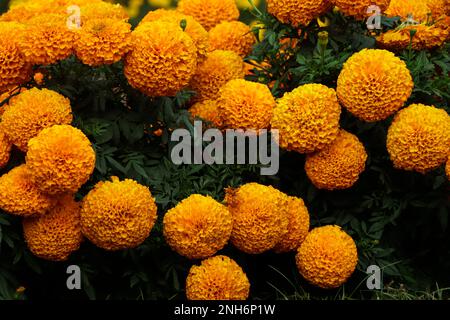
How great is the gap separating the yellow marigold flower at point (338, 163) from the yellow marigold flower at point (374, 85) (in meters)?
0.17

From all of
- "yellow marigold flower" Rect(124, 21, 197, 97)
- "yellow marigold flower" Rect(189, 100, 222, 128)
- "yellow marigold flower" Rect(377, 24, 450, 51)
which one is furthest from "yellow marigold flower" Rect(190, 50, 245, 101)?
"yellow marigold flower" Rect(377, 24, 450, 51)

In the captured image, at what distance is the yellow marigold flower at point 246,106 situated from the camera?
162 inches

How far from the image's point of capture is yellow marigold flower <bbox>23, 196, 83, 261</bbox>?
3758 millimetres

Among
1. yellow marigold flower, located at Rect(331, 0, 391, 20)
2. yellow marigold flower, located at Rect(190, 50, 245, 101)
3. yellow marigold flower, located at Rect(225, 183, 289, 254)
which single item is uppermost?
yellow marigold flower, located at Rect(331, 0, 391, 20)

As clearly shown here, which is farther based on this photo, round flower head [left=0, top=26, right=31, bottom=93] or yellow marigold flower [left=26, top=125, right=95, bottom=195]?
round flower head [left=0, top=26, right=31, bottom=93]

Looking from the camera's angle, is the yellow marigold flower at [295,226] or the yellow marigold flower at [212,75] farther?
the yellow marigold flower at [212,75]

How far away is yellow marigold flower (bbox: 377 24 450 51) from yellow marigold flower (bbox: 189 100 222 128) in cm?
99

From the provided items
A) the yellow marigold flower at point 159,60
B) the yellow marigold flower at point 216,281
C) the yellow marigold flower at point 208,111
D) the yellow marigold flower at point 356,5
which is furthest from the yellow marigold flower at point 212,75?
the yellow marigold flower at point 216,281

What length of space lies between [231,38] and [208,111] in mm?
672

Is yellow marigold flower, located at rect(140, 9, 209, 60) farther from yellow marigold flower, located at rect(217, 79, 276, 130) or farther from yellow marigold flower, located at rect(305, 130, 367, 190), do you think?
yellow marigold flower, located at rect(305, 130, 367, 190)

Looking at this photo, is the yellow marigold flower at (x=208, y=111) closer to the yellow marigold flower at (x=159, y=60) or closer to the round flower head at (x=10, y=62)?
the yellow marigold flower at (x=159, y=60)

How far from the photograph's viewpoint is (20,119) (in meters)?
3.76

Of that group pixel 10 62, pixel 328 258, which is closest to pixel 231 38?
pixel 10 62
